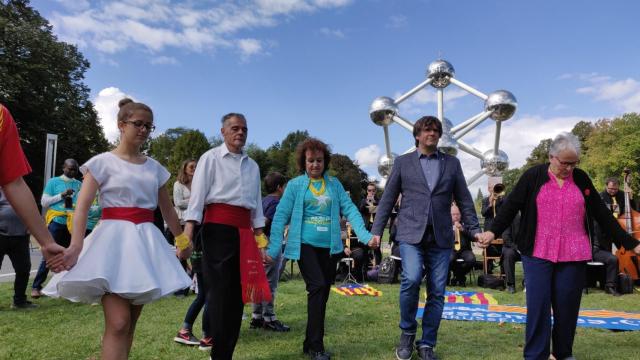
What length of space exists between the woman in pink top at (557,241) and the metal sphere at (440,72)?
2253 cm

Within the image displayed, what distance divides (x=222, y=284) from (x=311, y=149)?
66.8 inches

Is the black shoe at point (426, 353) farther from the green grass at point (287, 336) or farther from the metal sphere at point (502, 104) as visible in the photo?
the metal sphere at point (502, 104)

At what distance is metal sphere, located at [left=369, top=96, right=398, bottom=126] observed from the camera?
24.9 metres

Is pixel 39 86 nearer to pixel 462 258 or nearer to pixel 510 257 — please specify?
pixel 462 258

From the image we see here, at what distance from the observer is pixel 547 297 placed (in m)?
4.00

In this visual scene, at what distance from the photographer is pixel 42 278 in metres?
8.19

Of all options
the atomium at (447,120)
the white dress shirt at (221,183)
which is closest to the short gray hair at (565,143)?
the white dress shirt at (221,183)

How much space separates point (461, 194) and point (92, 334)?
4.34 meters

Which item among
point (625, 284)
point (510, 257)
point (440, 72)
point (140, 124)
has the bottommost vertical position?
point (625, 284)

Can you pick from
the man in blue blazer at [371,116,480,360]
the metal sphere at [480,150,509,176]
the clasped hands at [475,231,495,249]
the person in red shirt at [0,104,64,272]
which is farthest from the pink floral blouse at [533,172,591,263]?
the metal sphere at [480,150,509,176]

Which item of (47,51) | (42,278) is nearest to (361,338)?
(42,278)

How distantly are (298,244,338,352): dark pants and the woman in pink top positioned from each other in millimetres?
1742

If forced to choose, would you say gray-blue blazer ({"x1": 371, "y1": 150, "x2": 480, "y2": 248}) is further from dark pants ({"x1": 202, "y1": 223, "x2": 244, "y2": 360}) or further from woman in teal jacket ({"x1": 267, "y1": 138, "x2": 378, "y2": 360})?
dark pants ({"x1": 202, "y1": 223, "x2": 244, "y2": 360})

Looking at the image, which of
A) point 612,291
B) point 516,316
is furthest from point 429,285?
point 612,291
